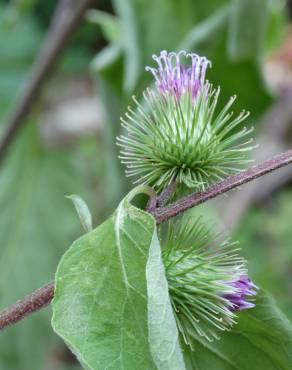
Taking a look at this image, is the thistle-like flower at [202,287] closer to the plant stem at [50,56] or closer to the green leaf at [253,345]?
the green leaf at [253,345]

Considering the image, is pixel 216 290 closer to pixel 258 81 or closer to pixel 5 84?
pixel 258 81

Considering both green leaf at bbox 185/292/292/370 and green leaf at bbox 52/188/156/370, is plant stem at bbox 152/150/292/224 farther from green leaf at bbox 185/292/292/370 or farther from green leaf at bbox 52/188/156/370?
green leaf at bbox 185/292/292/370

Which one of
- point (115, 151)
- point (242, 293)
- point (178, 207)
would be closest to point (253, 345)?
point (242, 293)

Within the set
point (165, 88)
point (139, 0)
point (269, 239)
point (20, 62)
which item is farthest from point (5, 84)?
point (165, 88)

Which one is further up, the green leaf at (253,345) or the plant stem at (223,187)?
the plant stem at (223,187)

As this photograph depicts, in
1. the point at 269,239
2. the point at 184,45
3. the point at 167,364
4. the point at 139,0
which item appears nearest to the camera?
the point at 167,364

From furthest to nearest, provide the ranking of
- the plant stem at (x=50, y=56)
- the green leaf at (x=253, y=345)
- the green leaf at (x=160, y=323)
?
the plant stem at (x=50, y=56) → the green leaf at (x=253, y=345) → the green leaf at (x=160, y=323)

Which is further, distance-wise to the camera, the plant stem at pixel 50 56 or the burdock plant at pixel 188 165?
the plant stem at pixel 50 56

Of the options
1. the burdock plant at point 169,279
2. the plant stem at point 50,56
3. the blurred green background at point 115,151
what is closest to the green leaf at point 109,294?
the burdock plant at point 169,279

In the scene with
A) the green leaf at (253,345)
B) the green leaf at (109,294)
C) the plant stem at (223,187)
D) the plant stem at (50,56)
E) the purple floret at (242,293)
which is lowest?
the green leaf at (253,345)
